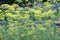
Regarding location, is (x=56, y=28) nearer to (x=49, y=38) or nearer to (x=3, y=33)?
(x=49, y=38)

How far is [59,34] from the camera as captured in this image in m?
3.98

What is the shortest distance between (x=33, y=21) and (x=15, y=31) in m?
0.34

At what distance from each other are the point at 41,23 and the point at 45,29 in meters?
0.17

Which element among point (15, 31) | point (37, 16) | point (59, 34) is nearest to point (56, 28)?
point (59, 34)

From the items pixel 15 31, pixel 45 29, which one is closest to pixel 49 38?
pixel 45 29

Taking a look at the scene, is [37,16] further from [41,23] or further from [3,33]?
[3,33]

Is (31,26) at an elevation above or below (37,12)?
below

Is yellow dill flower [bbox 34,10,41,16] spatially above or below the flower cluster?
above

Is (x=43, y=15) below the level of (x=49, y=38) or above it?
above

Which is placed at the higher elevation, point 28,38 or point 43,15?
point 43,15

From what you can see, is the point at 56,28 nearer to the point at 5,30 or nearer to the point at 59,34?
the point at 59,34

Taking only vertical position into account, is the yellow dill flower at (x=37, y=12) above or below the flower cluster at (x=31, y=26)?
above

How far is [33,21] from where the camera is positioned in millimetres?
4031

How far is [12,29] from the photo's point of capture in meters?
3.85
